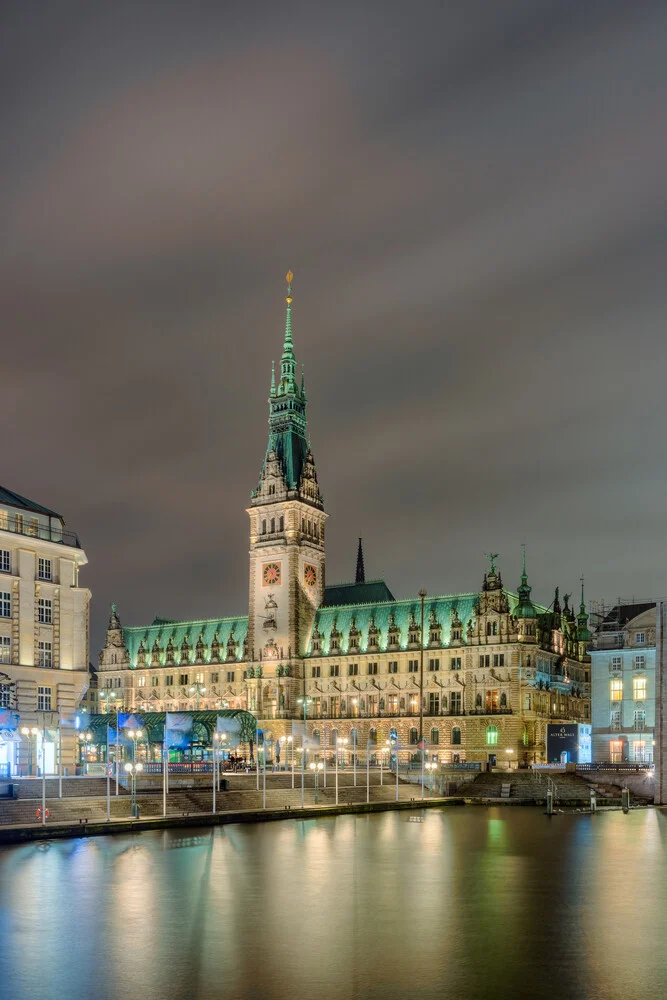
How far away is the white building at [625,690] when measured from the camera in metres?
118

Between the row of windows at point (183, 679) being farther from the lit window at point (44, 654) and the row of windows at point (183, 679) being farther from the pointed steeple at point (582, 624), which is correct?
the lit window at point (44, 654)

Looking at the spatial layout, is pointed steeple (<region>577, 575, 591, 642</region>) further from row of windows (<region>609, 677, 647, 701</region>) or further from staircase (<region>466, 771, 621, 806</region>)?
staircase (<region>466, 771, 621, 806</region>)

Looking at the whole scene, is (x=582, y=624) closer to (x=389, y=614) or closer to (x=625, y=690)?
(x=389, y=614)

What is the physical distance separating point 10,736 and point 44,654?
9726 millimetres

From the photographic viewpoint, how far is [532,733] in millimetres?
148750

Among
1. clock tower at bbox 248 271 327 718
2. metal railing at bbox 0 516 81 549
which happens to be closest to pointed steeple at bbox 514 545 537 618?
clock tower at bbox 248 271 327 718

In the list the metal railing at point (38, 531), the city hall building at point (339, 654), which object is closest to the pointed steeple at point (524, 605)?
the city hall building at point (339, 654)

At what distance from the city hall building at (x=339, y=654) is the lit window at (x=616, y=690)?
27.0 metres

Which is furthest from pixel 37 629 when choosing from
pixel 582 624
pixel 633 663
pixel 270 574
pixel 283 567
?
pixel 582 624

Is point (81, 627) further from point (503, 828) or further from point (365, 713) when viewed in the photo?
point (365, 713)

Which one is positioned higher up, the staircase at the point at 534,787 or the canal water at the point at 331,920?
the canal water at the point at 331,920

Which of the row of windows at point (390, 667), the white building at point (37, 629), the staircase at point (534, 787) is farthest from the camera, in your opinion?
the row of windows at point (390, 667)

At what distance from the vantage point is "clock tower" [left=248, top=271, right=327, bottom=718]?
6575 inches

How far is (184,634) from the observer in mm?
189500
